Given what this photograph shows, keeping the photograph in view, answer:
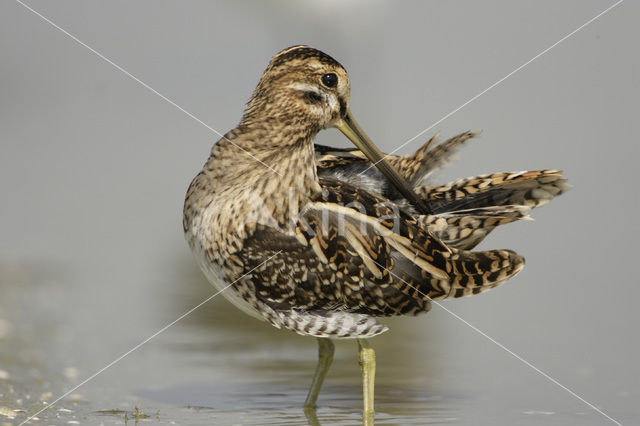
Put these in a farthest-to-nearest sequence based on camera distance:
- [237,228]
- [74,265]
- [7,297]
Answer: [74,265]
[7,297]
[237,228]

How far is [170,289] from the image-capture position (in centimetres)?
821

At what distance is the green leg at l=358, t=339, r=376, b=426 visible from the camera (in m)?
5.19

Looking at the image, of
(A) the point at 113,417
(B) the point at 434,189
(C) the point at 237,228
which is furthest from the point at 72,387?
(B) the point at 434,189

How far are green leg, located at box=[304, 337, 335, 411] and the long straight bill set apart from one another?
40.7 inches

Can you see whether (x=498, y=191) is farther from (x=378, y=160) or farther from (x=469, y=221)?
(x=378, y=160)

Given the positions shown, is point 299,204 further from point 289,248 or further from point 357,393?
point 357,393

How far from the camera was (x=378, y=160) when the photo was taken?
218 inches

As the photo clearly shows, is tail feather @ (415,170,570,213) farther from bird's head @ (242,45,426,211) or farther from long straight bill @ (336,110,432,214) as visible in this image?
bird's head @ (242,45,426,211)

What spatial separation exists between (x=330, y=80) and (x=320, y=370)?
171cm

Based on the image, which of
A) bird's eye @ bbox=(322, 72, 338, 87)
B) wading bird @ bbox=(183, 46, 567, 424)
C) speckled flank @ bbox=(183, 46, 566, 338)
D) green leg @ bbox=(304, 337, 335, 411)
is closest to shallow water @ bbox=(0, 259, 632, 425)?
green leg @ bbox=(304, 337, 335, 411)

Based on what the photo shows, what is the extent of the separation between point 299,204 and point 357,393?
150cm

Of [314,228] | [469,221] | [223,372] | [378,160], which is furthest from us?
[223,372]

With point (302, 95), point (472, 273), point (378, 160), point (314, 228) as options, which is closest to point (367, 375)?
point (472, 273)

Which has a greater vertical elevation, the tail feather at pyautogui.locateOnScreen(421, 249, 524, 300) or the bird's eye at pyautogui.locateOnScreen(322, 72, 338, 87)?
the bird's eye at pyautogui.locateOnScreen(322, 72, 338, 87)
